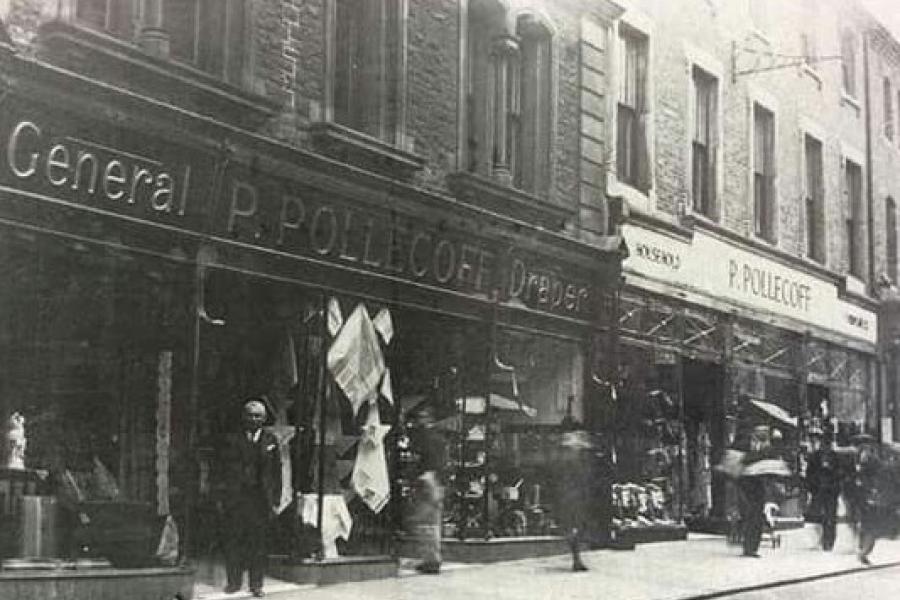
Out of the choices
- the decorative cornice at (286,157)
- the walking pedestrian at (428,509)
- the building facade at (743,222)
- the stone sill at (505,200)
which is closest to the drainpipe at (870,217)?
the building facade at (743,222)

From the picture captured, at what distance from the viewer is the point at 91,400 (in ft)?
30.6

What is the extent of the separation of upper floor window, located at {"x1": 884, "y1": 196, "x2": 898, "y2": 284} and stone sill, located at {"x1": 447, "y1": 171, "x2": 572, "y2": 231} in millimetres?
13482

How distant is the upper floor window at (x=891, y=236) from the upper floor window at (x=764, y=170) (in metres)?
6.38

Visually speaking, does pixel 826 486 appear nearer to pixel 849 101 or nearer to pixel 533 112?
pixel 533 112

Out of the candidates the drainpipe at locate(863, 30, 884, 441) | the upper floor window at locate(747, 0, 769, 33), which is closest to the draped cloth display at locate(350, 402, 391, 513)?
the upper floor window at locate(747, 0, 769, 33)

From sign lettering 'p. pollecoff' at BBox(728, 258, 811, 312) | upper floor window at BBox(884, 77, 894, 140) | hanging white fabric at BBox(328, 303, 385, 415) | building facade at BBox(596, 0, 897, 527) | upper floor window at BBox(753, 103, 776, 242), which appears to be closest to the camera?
hanging white fabric at BBox(328, 303, 385, 415)

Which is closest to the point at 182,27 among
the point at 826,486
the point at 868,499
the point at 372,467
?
the point at 372,467

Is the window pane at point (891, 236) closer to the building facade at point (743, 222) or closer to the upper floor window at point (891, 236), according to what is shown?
the upper floor window at point (891, 236)

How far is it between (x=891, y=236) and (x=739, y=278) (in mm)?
8774

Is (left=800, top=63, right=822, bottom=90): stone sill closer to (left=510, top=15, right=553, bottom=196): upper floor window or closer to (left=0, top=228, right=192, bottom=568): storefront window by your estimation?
(left=510, top=15, right=553, bottom=196): upper floor window

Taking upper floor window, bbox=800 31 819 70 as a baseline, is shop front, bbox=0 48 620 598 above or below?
below

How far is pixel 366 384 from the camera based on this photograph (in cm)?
1164

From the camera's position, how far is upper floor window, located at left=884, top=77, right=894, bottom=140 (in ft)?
86.5

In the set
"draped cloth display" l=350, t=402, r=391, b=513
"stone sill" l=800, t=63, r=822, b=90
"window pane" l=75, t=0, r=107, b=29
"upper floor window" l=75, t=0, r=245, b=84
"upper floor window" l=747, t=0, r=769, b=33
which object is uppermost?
"upper floor window" l=747, t=0, r=769, b=33
